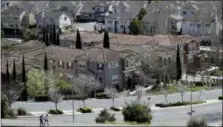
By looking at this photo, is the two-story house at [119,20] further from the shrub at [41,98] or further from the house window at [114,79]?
the shrub at [41,98]

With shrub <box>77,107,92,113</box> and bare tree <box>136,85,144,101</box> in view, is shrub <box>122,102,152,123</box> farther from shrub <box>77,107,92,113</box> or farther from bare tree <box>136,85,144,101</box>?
bare tree <box>136,85,144,101</box>

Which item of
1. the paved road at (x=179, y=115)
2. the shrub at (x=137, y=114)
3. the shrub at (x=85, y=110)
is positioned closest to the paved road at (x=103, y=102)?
the shrub at (x=85, y=110)

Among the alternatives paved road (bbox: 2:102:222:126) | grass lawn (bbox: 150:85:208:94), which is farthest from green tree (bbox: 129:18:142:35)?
paved road (bbox: 2:102:222:126)

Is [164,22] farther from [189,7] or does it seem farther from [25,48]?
[25,48]

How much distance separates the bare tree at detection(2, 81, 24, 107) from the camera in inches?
464

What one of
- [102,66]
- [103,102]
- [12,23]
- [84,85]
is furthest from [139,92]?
[12,23]

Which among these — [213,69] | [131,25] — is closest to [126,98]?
[213,69]

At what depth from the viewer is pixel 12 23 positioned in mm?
24781

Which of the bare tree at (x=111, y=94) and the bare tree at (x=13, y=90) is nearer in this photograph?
the bare tree at (x=13, y=90)

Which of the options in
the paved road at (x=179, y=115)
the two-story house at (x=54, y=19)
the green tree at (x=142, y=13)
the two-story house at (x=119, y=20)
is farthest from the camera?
the two-story house at (x=54, y=19)

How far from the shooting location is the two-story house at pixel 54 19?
80.9 feet

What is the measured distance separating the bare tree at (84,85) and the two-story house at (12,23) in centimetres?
984

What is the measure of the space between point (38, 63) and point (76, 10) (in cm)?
1257

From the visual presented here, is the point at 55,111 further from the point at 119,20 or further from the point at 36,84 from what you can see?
the point at 119,20
